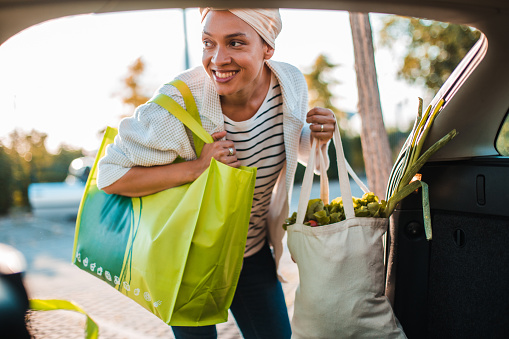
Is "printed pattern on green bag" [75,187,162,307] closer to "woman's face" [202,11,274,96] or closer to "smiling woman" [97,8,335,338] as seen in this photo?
"smiling woman" [97,8,335,338]

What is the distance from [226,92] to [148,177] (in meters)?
0.41

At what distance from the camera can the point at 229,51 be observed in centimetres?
170

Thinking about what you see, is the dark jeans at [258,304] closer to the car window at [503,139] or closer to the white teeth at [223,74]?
the white teeth at [223,74]

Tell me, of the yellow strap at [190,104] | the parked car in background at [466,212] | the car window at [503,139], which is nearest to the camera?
the parked car in background at [466,212]

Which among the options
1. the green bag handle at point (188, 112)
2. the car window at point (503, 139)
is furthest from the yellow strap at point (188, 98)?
the car window at point (503, 139)

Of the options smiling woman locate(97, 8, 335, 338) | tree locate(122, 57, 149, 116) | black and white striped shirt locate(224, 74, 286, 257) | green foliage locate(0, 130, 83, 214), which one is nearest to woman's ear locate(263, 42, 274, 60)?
smiling woman locate(97, 8, 335, 338)

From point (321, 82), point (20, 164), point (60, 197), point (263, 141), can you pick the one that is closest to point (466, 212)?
→ point (263, 141)

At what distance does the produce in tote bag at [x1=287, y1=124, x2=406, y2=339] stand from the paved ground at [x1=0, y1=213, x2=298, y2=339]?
808 mm

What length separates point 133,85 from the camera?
14.5m

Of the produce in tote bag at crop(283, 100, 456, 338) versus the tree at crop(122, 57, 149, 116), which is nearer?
the produce in tote bag at crop(283, 100, 456, 338)

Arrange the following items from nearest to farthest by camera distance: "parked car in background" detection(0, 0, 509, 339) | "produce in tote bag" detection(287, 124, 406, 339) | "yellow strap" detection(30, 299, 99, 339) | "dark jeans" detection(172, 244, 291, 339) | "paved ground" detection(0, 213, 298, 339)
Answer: "yellow strap" detection(30, 299, 99, 339) < "produce in tote bag" detection(287, 124, 406, 339) < "parked car in background" detection(0, 0, 509, 339) < "dark jeans" detection(172, 244, 291, 339) < "paved ground" detection(0, 213, 298, 339)

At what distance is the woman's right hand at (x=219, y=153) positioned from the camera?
1648mm

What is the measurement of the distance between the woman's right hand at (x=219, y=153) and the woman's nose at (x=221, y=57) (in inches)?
10.8

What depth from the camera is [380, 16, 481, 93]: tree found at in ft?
48.6
